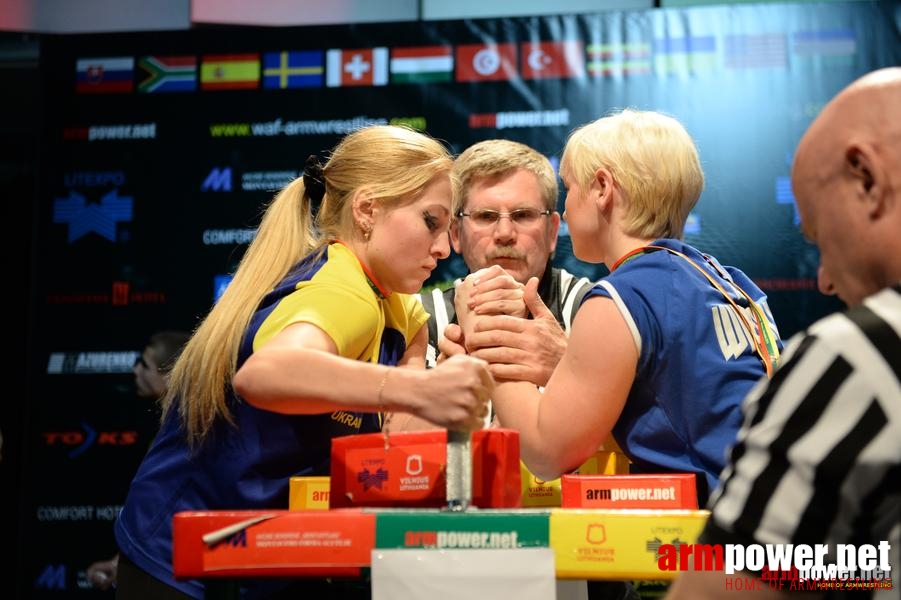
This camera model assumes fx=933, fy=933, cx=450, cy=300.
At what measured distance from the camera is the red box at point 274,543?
1351mm

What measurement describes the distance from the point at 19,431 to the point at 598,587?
4346 millimetres

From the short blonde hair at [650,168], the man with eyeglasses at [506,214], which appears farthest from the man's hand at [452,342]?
the man with eyeglasses at [506,214]

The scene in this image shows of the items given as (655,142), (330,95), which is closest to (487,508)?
(655,142)

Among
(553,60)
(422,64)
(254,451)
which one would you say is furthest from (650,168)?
(422,64)

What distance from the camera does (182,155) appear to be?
17.3 ft

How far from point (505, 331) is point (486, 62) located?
3.37 m

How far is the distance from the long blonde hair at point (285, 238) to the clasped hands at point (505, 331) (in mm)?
298

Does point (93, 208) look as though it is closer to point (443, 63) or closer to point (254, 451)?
point (443, 63)

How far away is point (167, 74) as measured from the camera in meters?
5.34

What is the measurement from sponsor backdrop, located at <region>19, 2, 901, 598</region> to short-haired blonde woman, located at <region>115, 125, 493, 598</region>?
116 inches

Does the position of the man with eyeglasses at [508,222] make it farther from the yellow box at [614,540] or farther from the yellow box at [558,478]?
the yellow box at [614,540]

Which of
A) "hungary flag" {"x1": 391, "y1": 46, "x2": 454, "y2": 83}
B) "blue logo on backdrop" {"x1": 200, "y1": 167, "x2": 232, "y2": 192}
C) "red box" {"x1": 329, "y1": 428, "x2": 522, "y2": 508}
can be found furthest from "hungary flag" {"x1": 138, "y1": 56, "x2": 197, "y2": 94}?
"red box" {"x1": 329, "y1": 428, "x2": 522, "y2": 508}

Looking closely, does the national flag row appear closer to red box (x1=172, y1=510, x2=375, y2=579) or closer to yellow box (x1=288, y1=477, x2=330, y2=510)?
yellow box (x1=288, y1=477, x2=330, y2=510)

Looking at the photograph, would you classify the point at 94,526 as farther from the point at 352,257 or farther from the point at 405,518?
the point at 405,518
